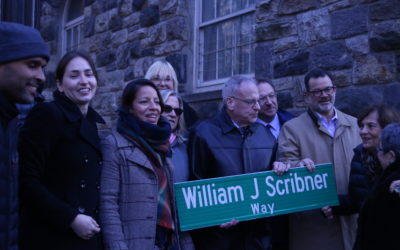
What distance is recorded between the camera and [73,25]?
10.1 m

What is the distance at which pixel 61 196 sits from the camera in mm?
2662

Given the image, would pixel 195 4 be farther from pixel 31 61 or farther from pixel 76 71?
pixel 31 61

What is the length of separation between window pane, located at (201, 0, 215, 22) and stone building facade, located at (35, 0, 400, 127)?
0.01 metres

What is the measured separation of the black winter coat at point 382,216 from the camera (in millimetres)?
2775

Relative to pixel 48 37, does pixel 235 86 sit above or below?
below

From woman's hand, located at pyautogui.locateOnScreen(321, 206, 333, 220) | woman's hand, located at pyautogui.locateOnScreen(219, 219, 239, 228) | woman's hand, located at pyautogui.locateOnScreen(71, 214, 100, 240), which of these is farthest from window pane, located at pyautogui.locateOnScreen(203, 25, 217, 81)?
woman's hand, located at pyautogui.locateOnScreen(71, 214, 100, 240)

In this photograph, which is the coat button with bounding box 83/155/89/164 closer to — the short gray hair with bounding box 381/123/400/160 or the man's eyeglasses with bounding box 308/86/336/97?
the short gray hair with bounding box 381/123/400/160

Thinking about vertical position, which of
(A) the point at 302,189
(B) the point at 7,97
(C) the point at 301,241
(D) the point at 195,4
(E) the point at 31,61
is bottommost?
(C) the point at 301,241

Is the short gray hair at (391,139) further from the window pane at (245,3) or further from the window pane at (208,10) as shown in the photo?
the window pane at (208,10)

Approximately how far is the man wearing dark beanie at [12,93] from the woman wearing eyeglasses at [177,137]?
57.0 inches

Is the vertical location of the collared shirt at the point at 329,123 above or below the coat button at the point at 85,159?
above

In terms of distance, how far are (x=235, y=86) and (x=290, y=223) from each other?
1.18 metres

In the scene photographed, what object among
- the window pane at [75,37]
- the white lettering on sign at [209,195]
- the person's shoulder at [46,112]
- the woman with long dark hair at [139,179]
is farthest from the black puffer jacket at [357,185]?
the window pane at [75,37]

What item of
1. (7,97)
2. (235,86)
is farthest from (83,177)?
(235,86)
